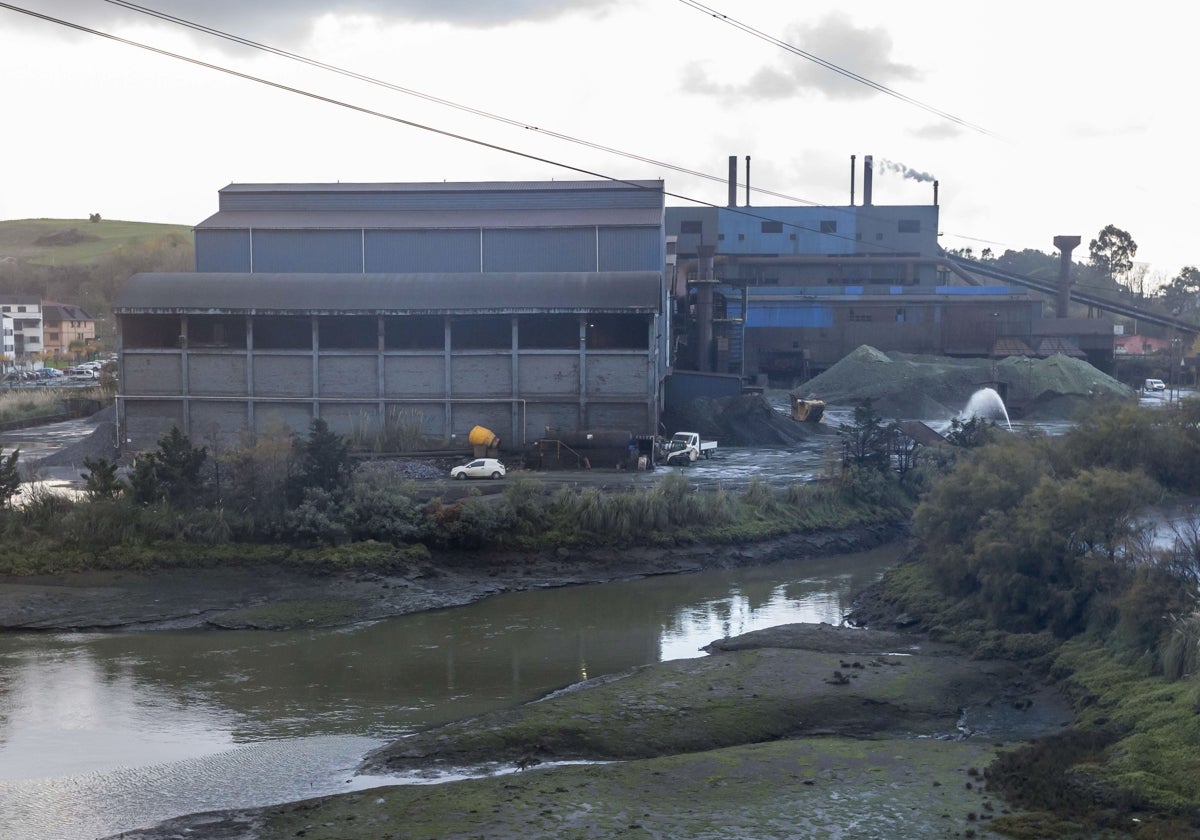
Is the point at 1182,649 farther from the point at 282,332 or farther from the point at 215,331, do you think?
the point at 215,331

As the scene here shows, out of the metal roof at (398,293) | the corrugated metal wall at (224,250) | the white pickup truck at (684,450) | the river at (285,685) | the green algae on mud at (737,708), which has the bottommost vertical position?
the river at (285,685)

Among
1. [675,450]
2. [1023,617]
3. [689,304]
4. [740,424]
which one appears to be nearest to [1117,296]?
[689,304]

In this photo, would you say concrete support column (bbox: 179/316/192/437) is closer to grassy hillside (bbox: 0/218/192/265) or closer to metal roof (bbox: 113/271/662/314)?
metal roof (bbox: 113/271/662/314)

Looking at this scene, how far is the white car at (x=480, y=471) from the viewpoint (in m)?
38.5

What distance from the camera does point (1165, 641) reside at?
728 inches

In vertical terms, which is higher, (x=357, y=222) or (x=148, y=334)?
(x=357, y=222)

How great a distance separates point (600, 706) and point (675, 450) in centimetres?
2479

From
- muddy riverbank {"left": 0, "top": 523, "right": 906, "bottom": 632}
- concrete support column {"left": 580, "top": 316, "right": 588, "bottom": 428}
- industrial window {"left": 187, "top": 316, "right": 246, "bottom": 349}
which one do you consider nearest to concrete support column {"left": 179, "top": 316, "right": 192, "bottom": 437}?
industrial window {"left": 187, "top": 316, "right": 246, "bottom": 349}

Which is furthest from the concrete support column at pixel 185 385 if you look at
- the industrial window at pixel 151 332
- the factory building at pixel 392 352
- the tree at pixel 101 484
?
the tree at pixel 101 484

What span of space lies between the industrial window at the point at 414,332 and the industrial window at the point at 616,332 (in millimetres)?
5959

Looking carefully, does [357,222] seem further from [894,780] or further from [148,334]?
[894,780]

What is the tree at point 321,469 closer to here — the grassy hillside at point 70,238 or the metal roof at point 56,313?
the metal roof at point 56,313

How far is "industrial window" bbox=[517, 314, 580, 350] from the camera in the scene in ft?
150

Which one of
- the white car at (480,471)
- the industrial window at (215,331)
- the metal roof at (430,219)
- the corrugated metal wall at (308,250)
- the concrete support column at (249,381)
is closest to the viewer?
the white car at (480,471)
